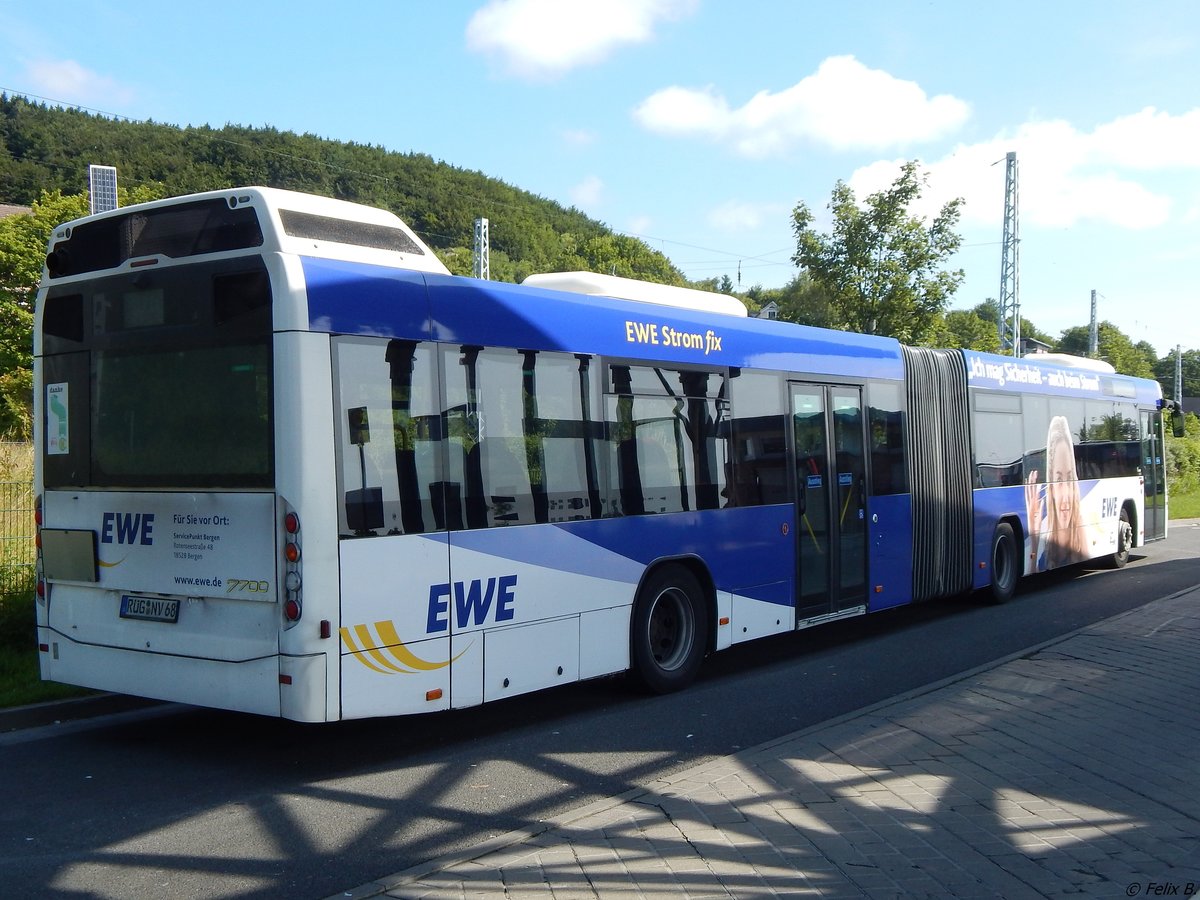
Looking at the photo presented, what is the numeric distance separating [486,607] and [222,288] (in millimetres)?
2448

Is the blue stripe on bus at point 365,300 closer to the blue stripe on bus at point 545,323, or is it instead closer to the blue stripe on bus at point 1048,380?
the blue stripe on bus at point 545,323

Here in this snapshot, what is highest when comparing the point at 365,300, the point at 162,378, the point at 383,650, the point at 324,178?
the point at 324,178

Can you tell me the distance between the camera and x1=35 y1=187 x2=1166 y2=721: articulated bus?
19.6ft

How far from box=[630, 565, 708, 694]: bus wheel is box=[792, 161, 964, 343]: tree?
1807 cm

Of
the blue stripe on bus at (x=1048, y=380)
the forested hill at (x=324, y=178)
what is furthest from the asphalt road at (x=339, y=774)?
the forested hill at (x=324, y=178)

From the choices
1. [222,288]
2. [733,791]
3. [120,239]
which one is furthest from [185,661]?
[733,791]

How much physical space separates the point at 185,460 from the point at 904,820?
4340 mm

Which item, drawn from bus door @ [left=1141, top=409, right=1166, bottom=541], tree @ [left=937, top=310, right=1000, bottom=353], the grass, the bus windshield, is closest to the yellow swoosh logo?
the bus windshield

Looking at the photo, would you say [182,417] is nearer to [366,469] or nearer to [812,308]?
[366,469]

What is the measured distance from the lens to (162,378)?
6516 mm

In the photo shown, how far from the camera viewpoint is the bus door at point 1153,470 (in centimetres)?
1820

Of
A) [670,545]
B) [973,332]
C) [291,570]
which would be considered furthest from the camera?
[973,332]

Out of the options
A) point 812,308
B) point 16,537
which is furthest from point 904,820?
point 812,308

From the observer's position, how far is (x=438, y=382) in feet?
21.9
